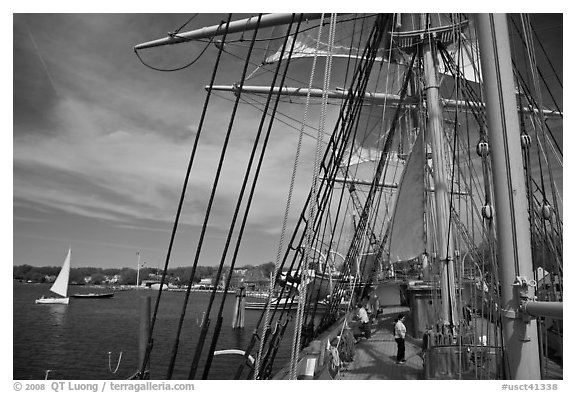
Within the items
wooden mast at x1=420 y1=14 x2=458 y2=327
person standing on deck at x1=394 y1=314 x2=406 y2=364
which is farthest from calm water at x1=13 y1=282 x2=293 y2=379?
wooden mast at x1=420 y1=14 x2=458 y2=327

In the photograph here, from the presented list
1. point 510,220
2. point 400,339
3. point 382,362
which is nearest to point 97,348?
point 382,362

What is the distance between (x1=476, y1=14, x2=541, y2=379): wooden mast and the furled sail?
20.4 ft

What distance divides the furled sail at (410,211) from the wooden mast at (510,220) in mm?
6214

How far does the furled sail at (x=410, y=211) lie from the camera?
359 inches

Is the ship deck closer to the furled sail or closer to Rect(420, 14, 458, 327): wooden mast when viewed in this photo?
Rect(420, 14, 458, 327): wooden mast

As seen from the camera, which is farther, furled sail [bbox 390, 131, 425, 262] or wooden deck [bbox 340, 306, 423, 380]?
furled sail [bbox 390, 131, 425, 262]

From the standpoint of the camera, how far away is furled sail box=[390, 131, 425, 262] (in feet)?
29.9

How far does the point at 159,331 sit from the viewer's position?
28500 millimetres

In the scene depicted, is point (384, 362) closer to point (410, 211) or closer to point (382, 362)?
point (382, 362)

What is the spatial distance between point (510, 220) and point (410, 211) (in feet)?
23.4

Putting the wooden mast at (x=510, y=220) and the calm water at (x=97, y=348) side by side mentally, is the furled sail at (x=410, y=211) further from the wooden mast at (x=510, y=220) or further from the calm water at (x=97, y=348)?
the calm water at (x=97, y=348)
